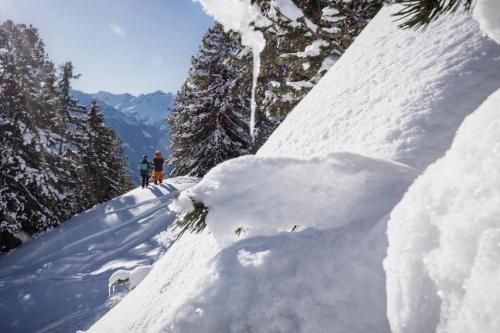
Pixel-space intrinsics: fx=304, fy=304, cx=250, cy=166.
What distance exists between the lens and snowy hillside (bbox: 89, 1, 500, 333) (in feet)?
2.11

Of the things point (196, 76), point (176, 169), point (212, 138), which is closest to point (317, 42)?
point (212, 138)

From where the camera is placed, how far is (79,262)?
1032 cm

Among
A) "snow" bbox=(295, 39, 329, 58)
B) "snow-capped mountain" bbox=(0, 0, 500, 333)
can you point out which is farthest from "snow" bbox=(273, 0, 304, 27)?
"snow-capped mountain" bbox=(0, 0, 500, 333)

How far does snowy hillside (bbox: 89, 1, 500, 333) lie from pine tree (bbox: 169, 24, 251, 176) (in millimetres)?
16583

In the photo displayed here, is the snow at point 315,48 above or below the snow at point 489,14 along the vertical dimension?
above

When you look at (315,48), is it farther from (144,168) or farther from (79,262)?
(144,168)

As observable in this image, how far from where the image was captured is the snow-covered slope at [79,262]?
312 inches

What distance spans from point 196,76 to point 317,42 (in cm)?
1535

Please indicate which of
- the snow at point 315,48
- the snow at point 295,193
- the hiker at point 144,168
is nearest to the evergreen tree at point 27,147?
the hiker at point 144,168

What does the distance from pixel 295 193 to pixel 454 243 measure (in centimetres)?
61

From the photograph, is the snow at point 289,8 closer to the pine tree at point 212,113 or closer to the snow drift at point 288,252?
the snow drift at point 288,252

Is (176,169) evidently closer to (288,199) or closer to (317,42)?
(317,42)

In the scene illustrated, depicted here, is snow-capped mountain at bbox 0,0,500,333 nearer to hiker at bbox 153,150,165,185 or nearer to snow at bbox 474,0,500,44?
snow at bbox 474,0,500,44

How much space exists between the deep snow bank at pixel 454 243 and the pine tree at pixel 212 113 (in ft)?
56.8
